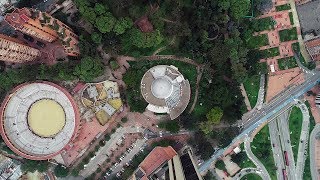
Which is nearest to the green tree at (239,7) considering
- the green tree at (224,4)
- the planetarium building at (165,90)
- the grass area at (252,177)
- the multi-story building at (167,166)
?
the green tree at (224,4)

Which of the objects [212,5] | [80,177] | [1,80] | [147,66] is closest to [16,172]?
[80,177]

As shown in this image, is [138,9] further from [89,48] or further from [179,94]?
[179,94]

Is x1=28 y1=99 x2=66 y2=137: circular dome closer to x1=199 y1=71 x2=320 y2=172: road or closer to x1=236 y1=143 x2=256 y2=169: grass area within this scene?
x1=199 y1=71 x2=320 y2=172: road

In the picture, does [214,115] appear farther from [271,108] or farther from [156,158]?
[156,158]

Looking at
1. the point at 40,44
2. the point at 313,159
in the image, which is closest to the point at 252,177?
the point at 313,159

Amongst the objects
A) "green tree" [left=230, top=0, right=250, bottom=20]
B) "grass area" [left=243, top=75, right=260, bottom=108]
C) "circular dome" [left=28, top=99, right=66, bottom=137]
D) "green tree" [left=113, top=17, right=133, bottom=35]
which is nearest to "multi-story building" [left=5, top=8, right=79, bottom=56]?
"green tree" [left=113, top=17, right=133, bottom=35]
